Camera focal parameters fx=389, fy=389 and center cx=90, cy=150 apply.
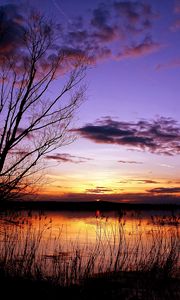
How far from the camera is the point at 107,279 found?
10.1 meters

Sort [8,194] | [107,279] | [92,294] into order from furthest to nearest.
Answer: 1. [8,194]
2. [107,279]
3. [92,294]

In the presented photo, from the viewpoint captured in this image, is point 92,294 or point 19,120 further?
point 19,120

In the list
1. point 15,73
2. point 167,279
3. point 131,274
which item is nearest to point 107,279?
point 131,274

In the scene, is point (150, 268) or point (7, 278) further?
point (150, 268)

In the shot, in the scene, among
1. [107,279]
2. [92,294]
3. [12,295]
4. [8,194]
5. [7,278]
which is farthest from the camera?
[8,194]

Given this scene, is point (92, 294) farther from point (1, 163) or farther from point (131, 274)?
point (1, 163)

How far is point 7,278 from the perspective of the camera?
9414 mm

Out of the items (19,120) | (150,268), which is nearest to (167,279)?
(150,268)

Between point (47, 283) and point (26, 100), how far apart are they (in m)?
4.96

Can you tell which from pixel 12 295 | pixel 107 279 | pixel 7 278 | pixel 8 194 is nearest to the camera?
pixel 12 295

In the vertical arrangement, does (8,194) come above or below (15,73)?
below

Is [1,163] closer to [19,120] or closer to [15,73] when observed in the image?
[19,120]

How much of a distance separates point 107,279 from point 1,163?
13.7 ft

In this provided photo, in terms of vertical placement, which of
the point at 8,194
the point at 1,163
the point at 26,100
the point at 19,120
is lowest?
the point at 8,194
